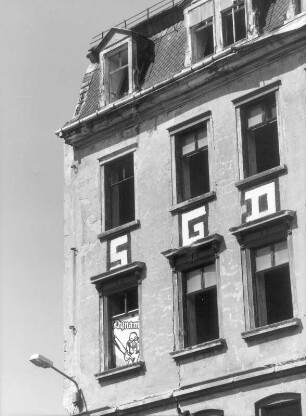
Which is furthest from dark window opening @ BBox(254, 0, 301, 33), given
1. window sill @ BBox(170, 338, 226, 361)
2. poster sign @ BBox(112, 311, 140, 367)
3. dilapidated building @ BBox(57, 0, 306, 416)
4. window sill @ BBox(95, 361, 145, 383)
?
window sill @ BBox(95, 361, 145, 383)

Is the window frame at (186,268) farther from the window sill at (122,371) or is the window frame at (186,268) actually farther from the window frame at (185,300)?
the window sill at (122,371)

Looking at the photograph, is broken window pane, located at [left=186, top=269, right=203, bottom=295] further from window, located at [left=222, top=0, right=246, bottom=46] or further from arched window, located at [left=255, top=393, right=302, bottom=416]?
window, located at [left=222, top=0, right=246, bottom=46]

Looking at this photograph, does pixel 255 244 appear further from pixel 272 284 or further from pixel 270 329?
pixel 270 329

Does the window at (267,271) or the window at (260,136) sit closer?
the window at (267,271)

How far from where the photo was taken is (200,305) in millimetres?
28469

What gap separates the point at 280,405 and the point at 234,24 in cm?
998

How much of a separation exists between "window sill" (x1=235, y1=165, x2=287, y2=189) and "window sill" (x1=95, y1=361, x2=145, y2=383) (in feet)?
16.7

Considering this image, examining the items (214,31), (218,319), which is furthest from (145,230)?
(214,31)

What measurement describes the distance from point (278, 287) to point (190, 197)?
388 centimetres

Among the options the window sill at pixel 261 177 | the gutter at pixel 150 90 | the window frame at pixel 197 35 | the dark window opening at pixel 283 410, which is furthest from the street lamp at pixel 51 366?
the window frame at pixel 197 35

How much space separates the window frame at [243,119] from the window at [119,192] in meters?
3.81

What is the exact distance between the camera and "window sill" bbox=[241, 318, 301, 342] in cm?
2573

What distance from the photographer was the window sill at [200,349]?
27.1 meters

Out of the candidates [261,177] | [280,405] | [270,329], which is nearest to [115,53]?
[261,177]
